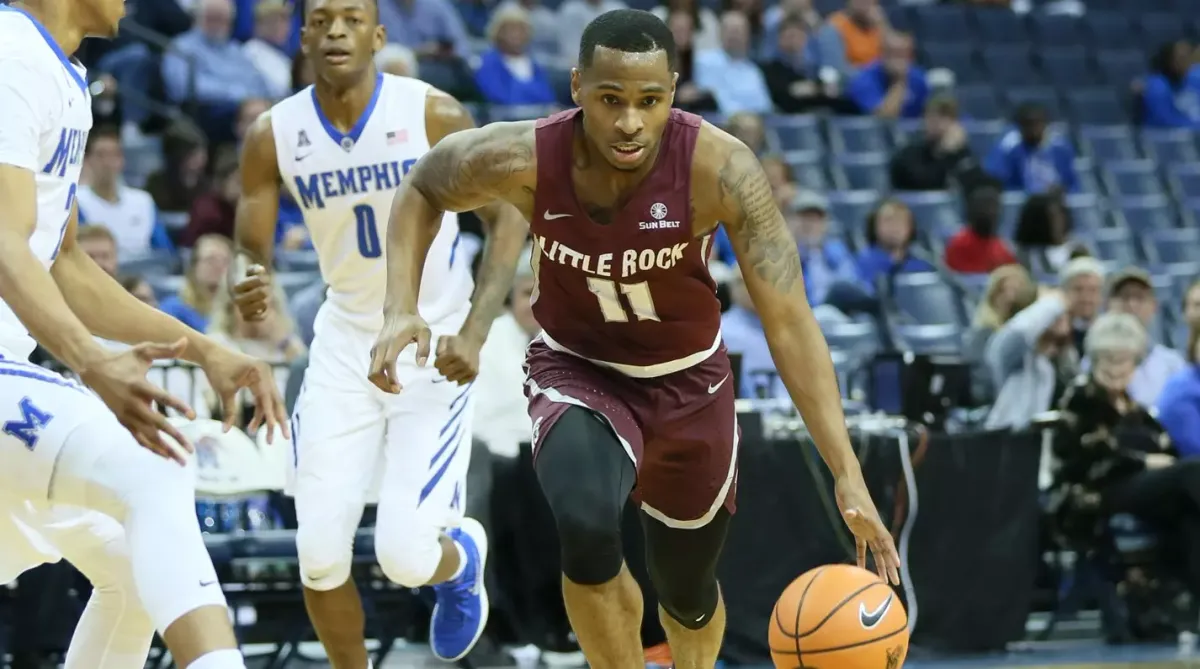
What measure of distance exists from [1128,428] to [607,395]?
4835 mm

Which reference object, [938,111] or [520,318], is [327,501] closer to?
[520,318]

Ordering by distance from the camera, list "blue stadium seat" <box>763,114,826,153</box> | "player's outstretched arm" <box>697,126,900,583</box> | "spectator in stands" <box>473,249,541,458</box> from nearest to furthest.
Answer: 1. "player's outstretched arm" <box>697,126,900,583</box>
2. "spectator in stands" <box>473,249,541,458</box>
3. "blue stadium seat" <box>763,114,826,153</box>

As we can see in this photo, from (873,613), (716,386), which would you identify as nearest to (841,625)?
(873,613)

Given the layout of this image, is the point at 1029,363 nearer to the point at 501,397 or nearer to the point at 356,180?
the point at 501,397

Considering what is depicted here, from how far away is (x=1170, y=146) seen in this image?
16.3 metres

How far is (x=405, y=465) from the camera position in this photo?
245 inches

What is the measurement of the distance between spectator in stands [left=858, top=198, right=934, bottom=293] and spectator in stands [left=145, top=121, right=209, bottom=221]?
15.0 ft

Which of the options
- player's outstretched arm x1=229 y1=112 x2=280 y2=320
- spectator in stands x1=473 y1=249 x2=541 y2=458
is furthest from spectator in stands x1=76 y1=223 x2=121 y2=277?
player's outstretched arm x1=229 y1=112 x2=280 y2=320

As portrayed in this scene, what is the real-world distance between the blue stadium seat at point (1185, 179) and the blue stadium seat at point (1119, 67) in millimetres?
1645

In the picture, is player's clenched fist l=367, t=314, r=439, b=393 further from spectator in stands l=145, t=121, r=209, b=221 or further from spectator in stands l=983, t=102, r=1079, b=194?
spectator in stands l=983, t=102, r=1079, b=194

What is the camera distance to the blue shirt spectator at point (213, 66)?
12.6 meters

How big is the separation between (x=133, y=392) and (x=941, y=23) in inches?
578

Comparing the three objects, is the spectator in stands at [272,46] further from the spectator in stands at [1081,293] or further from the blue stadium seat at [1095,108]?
the blue stadium seat at [1095,108]

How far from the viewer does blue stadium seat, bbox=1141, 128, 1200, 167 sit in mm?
16188
